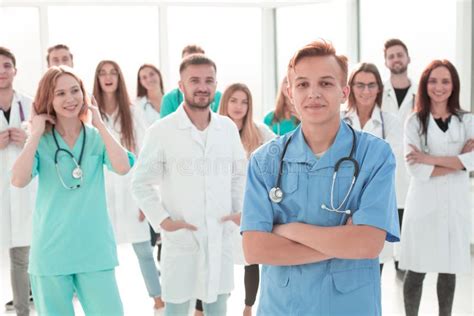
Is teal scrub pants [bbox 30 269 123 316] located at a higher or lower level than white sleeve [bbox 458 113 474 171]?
lower

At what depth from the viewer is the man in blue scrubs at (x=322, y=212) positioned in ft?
5.76

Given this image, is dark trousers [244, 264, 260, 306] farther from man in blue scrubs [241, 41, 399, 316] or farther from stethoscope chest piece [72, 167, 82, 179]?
man in blue scrubs [241, 41, 399, 316]

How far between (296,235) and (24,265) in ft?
7.84

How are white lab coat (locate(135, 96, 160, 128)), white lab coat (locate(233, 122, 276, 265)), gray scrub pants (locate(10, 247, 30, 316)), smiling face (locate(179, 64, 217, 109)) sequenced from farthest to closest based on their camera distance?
white lab coat (locate(135, 96, 160, 128)), white lab coat (locate(233, 122, 276, 265)), gray scrub pants (locate(10, 247, 30, 316)), smiling face (locate(179, 64, 217, 109))

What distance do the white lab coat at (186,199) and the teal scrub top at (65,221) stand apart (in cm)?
26

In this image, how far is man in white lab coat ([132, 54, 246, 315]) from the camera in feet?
9.62

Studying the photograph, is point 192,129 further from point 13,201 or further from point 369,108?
point 13,201

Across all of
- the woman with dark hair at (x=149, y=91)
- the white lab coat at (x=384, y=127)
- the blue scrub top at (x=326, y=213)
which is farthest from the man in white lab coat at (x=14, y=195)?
the blue scrub top at (x=326, y=213)

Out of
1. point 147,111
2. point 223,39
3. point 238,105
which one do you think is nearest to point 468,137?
point 238,105

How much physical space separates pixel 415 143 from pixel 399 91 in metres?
1.15

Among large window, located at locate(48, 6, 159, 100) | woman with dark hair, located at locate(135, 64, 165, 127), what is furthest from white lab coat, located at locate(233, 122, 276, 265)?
large window, located at locate(48, 6, 159, 100)

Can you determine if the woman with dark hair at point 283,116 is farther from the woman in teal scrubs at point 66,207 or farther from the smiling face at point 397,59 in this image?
the woman in teal scrubs at point 66,207

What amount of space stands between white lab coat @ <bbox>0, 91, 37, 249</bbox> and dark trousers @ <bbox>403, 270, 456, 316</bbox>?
2087 mm

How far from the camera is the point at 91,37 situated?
6.37m
